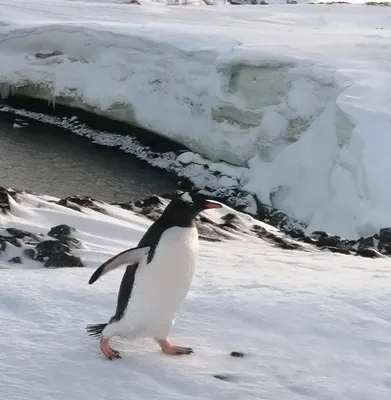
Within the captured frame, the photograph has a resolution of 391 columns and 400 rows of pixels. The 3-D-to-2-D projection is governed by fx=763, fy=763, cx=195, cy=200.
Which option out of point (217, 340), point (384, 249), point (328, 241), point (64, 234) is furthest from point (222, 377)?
point (328, 241)

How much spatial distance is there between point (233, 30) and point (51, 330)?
15272 mm

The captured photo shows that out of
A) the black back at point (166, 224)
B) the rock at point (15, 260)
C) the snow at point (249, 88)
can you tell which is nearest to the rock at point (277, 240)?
the snow at point (249, 88)

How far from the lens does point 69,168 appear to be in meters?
14.2

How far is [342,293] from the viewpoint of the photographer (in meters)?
4.49

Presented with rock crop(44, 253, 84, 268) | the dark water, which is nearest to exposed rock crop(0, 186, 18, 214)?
rock crop(44, 253, 84, 268)

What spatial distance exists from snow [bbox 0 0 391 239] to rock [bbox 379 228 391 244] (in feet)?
0.95

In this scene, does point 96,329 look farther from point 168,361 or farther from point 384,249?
point 384,249

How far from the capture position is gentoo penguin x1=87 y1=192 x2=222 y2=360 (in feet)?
11.1

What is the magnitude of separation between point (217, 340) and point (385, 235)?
19.5 ft

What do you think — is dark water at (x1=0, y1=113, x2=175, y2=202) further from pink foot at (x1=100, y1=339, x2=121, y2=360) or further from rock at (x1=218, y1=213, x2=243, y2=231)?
pink foot at (x1=100, y1=339, x2=121, y2=360)

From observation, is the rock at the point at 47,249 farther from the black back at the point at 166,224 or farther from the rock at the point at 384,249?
the rock at the point at 384,249

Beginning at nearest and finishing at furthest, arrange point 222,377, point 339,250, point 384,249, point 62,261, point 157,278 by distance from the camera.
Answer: point 222,377 → point 157,278 → point 62,261 → point 339,250 → point 384,249

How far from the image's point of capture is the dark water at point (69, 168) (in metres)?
12.9

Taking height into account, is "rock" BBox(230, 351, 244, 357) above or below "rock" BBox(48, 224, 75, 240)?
above
